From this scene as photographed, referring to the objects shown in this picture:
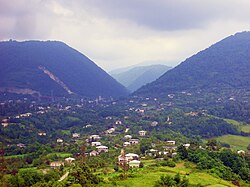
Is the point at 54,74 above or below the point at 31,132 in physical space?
above

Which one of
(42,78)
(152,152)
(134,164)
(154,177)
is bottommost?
(152,152)

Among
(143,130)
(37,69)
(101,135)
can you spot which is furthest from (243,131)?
(37,69)

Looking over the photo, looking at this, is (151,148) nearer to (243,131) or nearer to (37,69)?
(243,131)

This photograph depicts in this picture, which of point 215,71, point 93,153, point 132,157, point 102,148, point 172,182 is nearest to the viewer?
point 172,182

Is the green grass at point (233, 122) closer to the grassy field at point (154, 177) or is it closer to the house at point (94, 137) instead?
the house at point (94, 137)

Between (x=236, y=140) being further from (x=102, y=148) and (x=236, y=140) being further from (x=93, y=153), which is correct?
(x=93, y=153)

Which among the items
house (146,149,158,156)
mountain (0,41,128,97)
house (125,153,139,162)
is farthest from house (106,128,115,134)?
mountain (0,41,128,97)

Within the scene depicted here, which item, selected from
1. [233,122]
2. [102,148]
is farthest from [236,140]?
[102,148]
